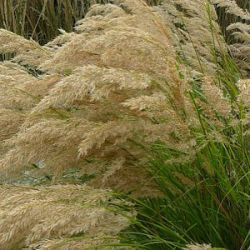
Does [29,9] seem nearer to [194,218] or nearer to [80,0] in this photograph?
[80,0]

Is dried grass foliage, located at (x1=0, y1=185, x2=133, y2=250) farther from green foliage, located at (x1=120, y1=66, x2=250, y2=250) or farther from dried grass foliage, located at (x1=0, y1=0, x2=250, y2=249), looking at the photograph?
green foliage, located at (x1=120, y1=66, x2=250, y2=250)

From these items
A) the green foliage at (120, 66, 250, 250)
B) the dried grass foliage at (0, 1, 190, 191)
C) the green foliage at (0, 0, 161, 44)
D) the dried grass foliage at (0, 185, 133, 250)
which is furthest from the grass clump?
the green foliage at (0, 0, 161, 44)

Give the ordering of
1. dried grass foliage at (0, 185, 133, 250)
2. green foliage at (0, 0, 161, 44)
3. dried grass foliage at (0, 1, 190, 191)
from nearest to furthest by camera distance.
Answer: dried grass foliage at (0, 185, 133, 250)
dried grass foliage at (0, 1, 190, 191)
green foliage at (0, 0, 161, 44)

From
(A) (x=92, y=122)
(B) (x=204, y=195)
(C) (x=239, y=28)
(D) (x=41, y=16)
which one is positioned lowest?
(D) (x=41, y=16)

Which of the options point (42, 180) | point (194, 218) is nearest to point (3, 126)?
point (42, 180)

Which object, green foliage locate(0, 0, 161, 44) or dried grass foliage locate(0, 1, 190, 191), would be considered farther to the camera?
green foliage locate(0, 0, 161, 44)

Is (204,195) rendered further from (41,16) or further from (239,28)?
(41,16)

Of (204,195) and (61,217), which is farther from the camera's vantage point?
(204,195)

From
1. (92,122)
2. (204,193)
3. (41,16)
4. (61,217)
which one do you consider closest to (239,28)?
(204,193)

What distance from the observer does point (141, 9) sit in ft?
9.10

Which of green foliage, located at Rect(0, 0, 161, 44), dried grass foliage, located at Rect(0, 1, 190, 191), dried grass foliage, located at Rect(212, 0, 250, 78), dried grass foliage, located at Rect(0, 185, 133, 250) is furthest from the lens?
green foliage, located at Rect(0, 0, 161, 44)

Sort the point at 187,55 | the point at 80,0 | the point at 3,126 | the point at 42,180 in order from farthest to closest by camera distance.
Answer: the point at 80,0 < the point at 187,55 < the point at 42,180 < the point at 3,126

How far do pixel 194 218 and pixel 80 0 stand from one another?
12.2 ft

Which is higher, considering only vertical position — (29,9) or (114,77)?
(114,77)
